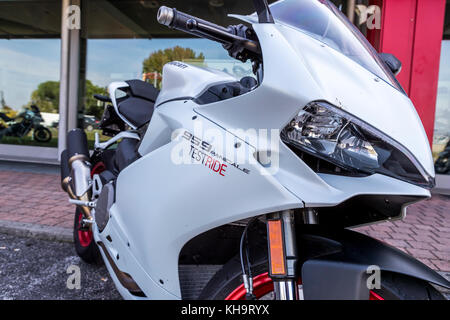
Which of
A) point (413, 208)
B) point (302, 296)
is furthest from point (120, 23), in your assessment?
point (302, 296)

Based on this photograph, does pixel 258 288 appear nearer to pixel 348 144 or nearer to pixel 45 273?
pixel 348 144

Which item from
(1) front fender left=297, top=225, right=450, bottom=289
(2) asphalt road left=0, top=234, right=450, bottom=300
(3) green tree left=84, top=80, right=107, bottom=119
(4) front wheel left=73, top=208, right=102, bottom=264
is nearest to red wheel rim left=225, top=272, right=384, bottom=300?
(1) front fender left=297, top=225, right=450, bottom=289

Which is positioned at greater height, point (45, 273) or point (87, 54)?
point (87, 54)

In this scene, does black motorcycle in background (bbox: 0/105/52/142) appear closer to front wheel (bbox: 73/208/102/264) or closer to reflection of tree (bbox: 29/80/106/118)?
reflection of tree (bbox: 29/80/106/118)

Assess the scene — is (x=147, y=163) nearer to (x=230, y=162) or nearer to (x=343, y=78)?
(x=230, y=162)

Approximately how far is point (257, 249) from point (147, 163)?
1.77 feet

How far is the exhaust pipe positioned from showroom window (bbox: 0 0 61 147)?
17.3 feet

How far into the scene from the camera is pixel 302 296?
0.98m

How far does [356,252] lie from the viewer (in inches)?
37.1

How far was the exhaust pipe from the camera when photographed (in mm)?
1878

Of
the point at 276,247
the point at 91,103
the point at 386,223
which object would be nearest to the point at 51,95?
the point at 91,103

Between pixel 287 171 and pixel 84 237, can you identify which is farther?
pixel 84 237

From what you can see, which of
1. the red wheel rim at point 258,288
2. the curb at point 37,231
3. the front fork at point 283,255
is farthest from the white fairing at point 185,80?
the curb at point 37,231

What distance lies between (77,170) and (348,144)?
1.58m
